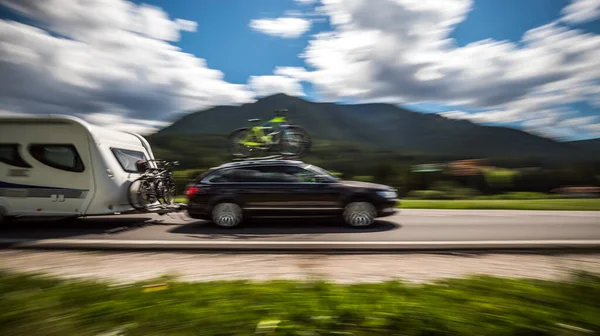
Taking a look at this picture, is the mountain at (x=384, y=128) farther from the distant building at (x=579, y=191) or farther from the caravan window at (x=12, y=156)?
the caravan window at (x=12, y=156)

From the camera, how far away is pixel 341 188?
8.12 m

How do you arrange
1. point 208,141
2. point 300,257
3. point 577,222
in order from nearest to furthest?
1. point 300,257
2. point 577,222
3. point 208,141

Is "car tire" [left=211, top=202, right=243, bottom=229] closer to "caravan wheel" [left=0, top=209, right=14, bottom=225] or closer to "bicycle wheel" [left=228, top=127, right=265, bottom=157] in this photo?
"bicycle wheel" [left=228, top=127, right=265, bottom=157]

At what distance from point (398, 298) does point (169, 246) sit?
182 inches

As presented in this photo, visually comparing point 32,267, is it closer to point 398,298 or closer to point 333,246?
point 333,246

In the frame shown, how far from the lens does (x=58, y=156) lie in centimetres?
781

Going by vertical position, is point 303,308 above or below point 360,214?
below

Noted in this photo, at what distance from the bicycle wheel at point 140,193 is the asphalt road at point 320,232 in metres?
0.60

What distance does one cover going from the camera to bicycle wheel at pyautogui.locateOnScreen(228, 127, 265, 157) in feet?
34.0

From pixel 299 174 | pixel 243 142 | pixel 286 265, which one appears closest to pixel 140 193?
pixel 243 142

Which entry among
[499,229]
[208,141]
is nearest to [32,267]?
[499,229]

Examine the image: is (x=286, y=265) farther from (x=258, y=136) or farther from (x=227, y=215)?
(x=258, y=136)

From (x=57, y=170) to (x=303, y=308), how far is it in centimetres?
759

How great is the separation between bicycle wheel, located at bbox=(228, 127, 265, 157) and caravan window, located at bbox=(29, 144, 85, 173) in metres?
4.14
